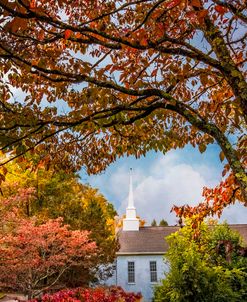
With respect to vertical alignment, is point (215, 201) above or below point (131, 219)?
below

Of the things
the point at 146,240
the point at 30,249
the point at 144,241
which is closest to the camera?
the point at 30,249

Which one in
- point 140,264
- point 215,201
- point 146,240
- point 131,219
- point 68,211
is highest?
point 131,219

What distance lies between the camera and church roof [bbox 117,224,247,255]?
34.8m

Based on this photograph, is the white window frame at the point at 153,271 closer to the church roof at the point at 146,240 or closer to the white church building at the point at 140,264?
the white church building at the point at 140,264

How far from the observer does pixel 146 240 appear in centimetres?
3659

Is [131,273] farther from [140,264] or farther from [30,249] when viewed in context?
[30,249]

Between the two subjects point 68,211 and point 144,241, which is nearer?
point 68,211

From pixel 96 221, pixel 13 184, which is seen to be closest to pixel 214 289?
pixel 96 221

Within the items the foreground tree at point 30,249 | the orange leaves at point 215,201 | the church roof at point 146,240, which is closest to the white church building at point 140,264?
the church roof at point 146,240

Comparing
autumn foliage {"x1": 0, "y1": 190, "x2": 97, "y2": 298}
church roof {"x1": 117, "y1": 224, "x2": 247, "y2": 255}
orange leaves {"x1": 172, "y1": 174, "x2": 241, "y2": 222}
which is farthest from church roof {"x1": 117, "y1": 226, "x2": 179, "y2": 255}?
orange leaves {"x1": 172, "y1": 174, "x2": 241, "y2": 222}

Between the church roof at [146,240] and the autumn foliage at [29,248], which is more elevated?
the church roof at [146,240]

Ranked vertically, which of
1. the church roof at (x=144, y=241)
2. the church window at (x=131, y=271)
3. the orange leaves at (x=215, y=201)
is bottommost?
the orange leaves at (x=215, y=201)

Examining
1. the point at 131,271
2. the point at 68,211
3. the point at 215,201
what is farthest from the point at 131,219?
the point at 215,201

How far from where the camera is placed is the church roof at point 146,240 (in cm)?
3475
